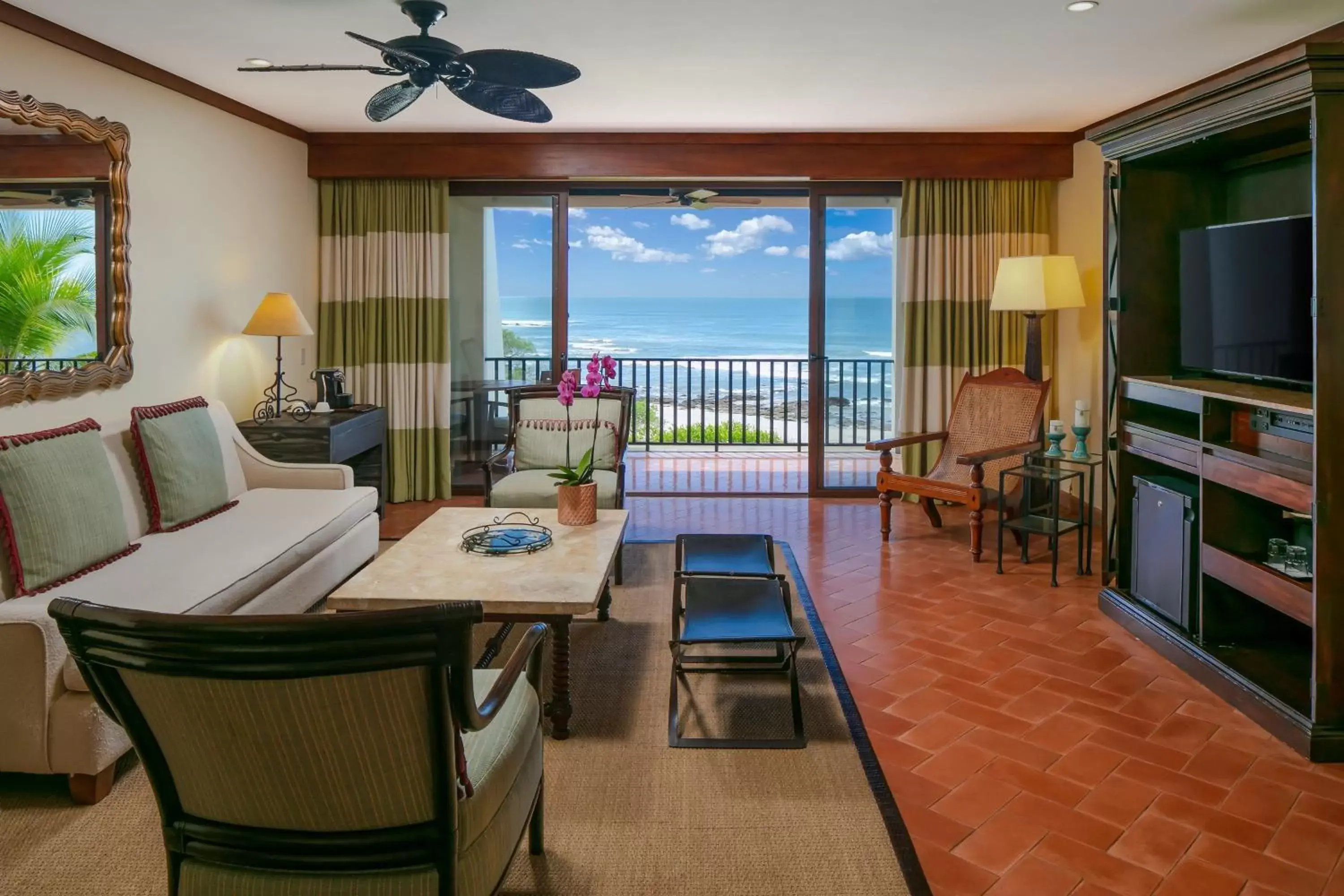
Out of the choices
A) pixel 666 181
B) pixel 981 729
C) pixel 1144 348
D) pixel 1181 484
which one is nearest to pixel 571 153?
pixel 666 181

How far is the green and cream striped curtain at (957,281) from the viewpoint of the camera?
6090 mm

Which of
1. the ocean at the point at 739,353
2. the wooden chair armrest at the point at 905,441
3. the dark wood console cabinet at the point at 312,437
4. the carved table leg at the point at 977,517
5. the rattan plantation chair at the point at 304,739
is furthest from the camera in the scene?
the ocean at the point at 739,353

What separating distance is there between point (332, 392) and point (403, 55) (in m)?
2.98

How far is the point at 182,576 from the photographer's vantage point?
9.95 feet

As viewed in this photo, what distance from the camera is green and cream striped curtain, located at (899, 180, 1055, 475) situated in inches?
240

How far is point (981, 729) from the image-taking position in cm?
284

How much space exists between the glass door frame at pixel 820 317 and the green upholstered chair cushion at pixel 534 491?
2.05 metres

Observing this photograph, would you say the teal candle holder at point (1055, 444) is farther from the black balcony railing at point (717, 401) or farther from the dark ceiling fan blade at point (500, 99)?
the black balcony railing at point (717, 401)

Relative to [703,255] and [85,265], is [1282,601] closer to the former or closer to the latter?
[85,265]

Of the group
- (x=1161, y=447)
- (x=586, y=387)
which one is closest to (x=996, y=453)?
(x=1161, y=447)

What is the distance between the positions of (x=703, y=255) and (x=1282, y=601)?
11.0m

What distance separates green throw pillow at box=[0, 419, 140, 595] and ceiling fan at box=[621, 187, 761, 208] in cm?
420

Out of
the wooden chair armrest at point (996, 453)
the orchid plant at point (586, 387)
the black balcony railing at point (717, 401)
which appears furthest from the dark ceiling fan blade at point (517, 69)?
the black balcony railing at point (717, 401)

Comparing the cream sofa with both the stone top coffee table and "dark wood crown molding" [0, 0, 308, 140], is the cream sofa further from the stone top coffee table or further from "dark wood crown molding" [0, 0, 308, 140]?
"dark wood crown molding" [0, 0, 308, 140]
